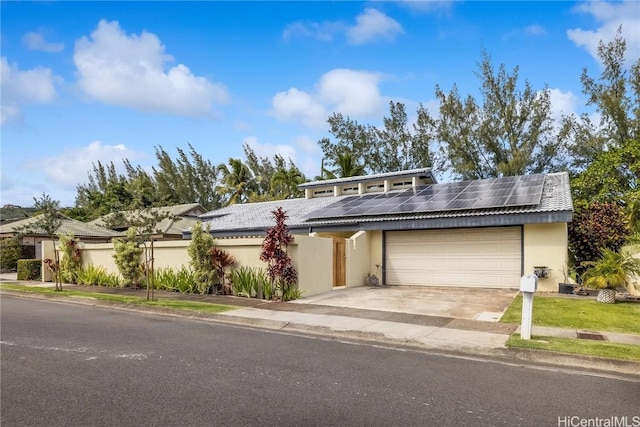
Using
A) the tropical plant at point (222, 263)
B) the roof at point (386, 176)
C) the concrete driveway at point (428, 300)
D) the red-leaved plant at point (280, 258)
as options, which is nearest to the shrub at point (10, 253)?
the roof at point (386, 176)

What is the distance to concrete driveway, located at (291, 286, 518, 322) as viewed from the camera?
11906mm

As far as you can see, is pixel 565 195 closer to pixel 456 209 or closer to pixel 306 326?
pixel 456 209

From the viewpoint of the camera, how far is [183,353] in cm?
746

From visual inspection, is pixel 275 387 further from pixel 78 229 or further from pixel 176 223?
pixel 176 223

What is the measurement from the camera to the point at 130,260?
18.7 metres

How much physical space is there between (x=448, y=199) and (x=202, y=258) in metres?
10.9

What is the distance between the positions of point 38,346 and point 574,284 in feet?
52.1

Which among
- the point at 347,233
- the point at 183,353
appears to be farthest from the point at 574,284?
the point at 183,353

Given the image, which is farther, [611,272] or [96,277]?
[96,277]

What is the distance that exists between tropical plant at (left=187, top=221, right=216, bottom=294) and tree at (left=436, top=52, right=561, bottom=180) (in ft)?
94.8

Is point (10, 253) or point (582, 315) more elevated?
point (10, 253)

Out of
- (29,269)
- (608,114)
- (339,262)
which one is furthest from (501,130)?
(29,269)

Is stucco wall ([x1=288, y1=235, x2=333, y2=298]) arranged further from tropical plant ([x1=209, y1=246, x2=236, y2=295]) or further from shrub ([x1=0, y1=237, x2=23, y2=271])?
shrub ([x1=0, y1=237, x2=23, y2=271])

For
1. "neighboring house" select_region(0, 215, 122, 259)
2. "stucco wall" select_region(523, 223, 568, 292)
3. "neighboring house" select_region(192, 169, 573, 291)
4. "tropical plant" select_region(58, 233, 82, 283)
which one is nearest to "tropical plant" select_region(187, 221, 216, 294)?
"neighboring house" select_region(192, 169, 573, 291)
